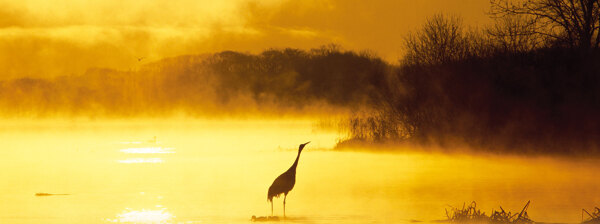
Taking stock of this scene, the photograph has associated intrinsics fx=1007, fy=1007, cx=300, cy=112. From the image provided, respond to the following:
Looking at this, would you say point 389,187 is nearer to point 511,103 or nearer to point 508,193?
point 508,193

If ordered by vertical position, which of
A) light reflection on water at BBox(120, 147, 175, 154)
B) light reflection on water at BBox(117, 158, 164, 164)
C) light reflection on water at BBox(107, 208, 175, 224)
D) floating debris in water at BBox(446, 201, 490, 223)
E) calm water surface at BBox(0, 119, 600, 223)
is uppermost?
light reflection on water at BBox(120, 147, 175, 154)

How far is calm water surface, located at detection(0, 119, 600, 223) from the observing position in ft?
41.2

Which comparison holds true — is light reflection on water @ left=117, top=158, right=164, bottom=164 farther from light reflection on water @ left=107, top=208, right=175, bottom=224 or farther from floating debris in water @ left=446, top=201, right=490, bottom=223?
floating debris in water @ left=446, top=201, right=490, bottom=223

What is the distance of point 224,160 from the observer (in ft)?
82.4

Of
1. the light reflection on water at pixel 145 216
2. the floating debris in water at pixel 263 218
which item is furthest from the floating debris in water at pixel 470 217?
the light reflection on water at pixel 145 216

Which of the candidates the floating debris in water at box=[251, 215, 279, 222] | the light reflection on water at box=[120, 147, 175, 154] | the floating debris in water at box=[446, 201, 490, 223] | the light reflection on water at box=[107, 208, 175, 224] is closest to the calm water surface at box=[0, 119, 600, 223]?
the light reflection on water at box=[107, 208, 175, 224]

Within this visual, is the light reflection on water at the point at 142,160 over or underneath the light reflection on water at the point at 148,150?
underneath

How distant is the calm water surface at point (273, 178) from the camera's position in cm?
1255

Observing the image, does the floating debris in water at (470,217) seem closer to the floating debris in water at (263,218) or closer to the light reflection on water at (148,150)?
the floating debris in water at (263,218)

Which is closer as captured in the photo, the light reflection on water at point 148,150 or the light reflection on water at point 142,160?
the light reflection on water at point 142,160

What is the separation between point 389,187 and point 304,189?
1.45 metres

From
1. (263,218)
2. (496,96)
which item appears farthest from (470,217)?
(496,96)

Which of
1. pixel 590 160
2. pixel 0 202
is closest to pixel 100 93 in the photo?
pixel 590 160

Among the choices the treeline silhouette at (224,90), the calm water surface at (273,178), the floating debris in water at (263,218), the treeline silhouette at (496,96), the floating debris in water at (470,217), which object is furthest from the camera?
the treeline silhouette at (224,90)
